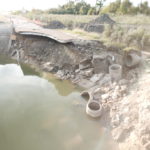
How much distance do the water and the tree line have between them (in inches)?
772

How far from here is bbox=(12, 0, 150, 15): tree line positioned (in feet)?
73.2

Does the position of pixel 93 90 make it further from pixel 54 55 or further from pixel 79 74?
pixel 54 55

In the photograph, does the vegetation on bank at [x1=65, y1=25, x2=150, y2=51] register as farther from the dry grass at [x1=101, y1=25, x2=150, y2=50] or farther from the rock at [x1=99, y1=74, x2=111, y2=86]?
the rock at [x1=99, y1=74, x2=111, y2=86]

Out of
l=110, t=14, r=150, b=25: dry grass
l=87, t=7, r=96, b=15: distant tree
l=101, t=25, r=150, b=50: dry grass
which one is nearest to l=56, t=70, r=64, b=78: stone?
l=101, t=25, r=150, b=50: dry grass

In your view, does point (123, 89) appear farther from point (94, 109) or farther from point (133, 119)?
point (133, 119)

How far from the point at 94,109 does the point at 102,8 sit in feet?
89.4

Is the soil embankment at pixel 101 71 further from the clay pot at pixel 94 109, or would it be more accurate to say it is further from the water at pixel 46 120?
the water at pixel 46 120

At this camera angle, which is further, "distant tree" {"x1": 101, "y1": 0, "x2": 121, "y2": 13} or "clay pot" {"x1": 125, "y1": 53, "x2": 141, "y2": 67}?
"distant tree" {"x1": 101, "y1": 0, "x2": 121, "y2": 13}

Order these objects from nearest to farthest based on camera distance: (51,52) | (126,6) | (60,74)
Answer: (60,74) → (51,52) → (126,6)

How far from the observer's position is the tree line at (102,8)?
22297 millimetres

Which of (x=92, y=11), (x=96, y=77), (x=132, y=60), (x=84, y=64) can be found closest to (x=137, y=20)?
(x=132, y=60)

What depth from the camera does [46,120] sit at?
197 inches

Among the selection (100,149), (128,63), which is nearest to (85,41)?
(128,63)

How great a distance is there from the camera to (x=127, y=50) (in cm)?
732
